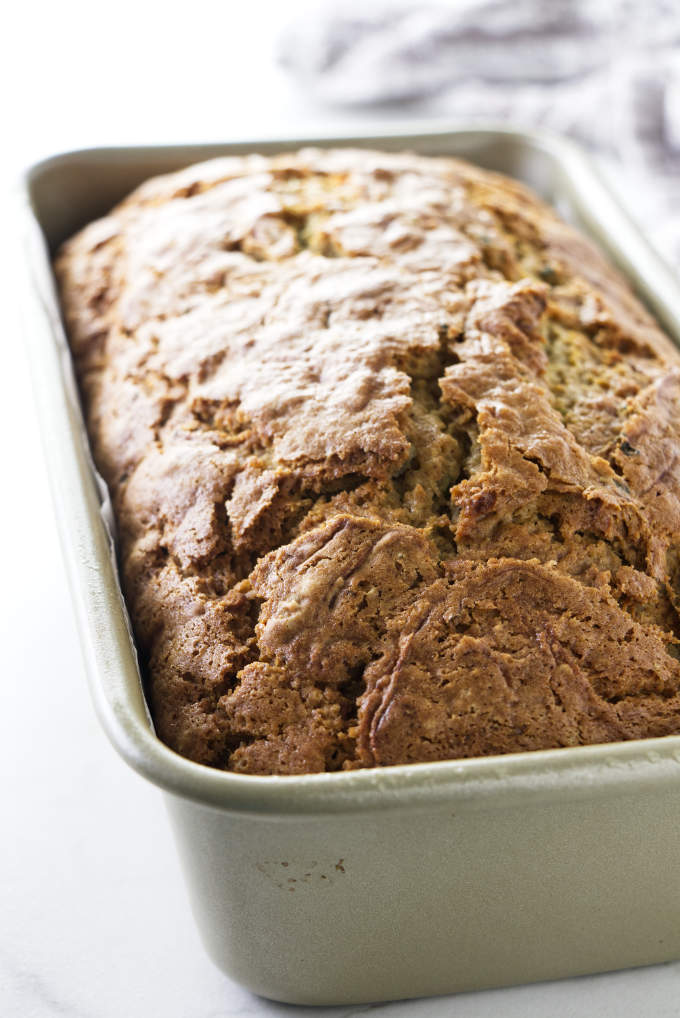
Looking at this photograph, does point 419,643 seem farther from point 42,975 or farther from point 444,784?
point 42,975

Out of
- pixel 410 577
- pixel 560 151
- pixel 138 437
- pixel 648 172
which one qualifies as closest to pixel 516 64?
pixel 648 172

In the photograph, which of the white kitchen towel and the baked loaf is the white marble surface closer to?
the baked loaf

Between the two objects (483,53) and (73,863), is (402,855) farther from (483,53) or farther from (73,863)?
(483,53)

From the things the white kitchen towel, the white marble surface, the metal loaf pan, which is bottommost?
the white marble surface

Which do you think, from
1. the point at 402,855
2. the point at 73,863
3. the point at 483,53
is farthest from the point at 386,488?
the point at 483,53

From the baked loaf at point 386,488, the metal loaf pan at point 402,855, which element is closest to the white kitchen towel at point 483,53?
the baked loaf at point 386,488

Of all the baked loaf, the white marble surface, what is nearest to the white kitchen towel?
the white marble surface

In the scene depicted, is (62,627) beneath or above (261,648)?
beneath
